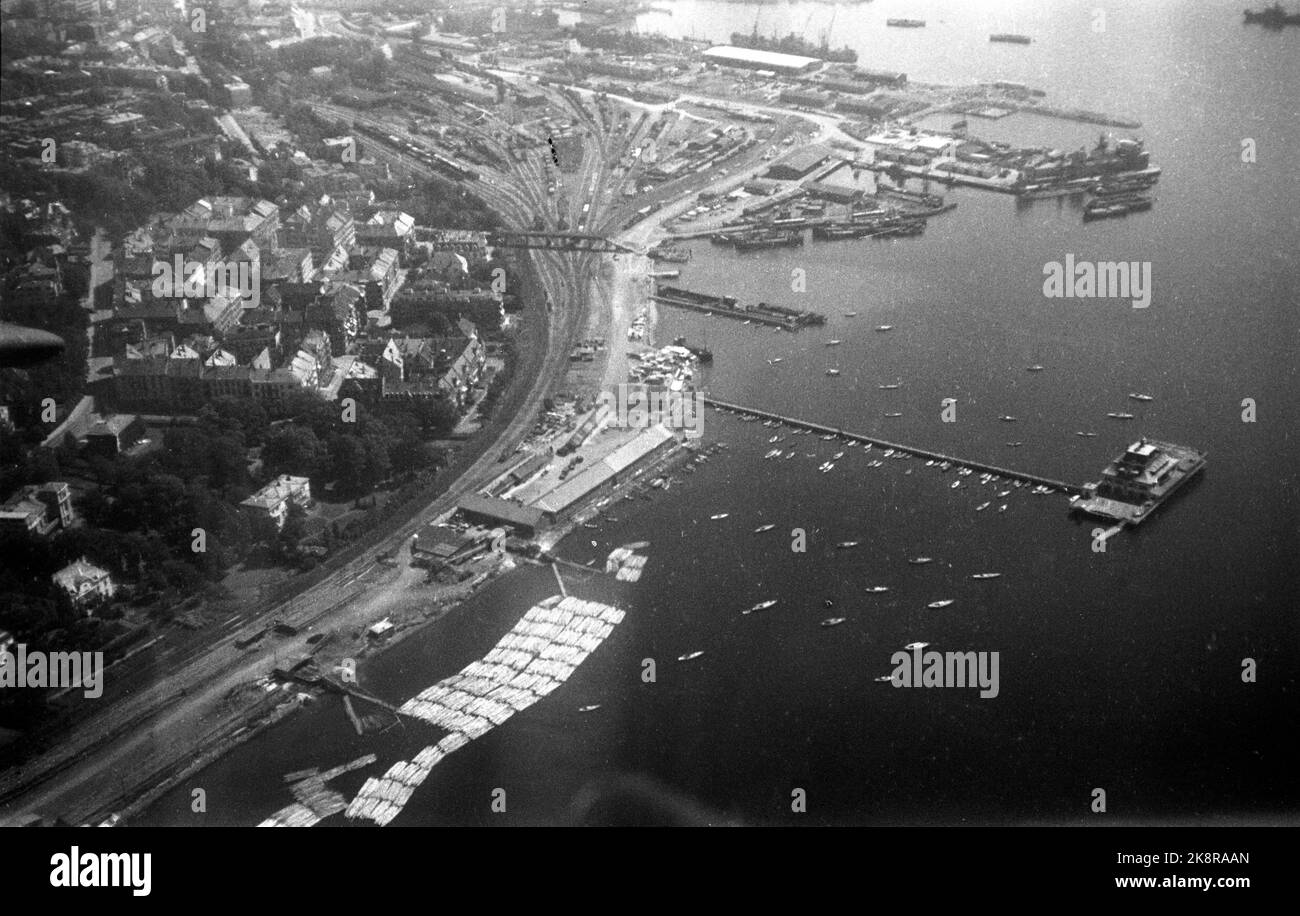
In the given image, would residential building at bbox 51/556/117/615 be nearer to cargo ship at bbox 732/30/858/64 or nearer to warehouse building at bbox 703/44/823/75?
warehouse building at bbox 703/44/823/75

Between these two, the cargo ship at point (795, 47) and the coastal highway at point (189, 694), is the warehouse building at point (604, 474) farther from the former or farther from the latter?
the cargo ship at point (795, 47)

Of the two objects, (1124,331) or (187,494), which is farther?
(1124,331)

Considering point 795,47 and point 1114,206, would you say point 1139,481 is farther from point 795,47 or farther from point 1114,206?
point 795,47

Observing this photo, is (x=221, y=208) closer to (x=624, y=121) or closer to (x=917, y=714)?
(x=624, y=121)

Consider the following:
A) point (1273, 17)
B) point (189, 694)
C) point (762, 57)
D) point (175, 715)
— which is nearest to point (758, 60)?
point (762, 57)

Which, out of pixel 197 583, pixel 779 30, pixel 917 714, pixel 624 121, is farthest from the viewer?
pixel 779 30

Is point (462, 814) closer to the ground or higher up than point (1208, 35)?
closer to the ground
